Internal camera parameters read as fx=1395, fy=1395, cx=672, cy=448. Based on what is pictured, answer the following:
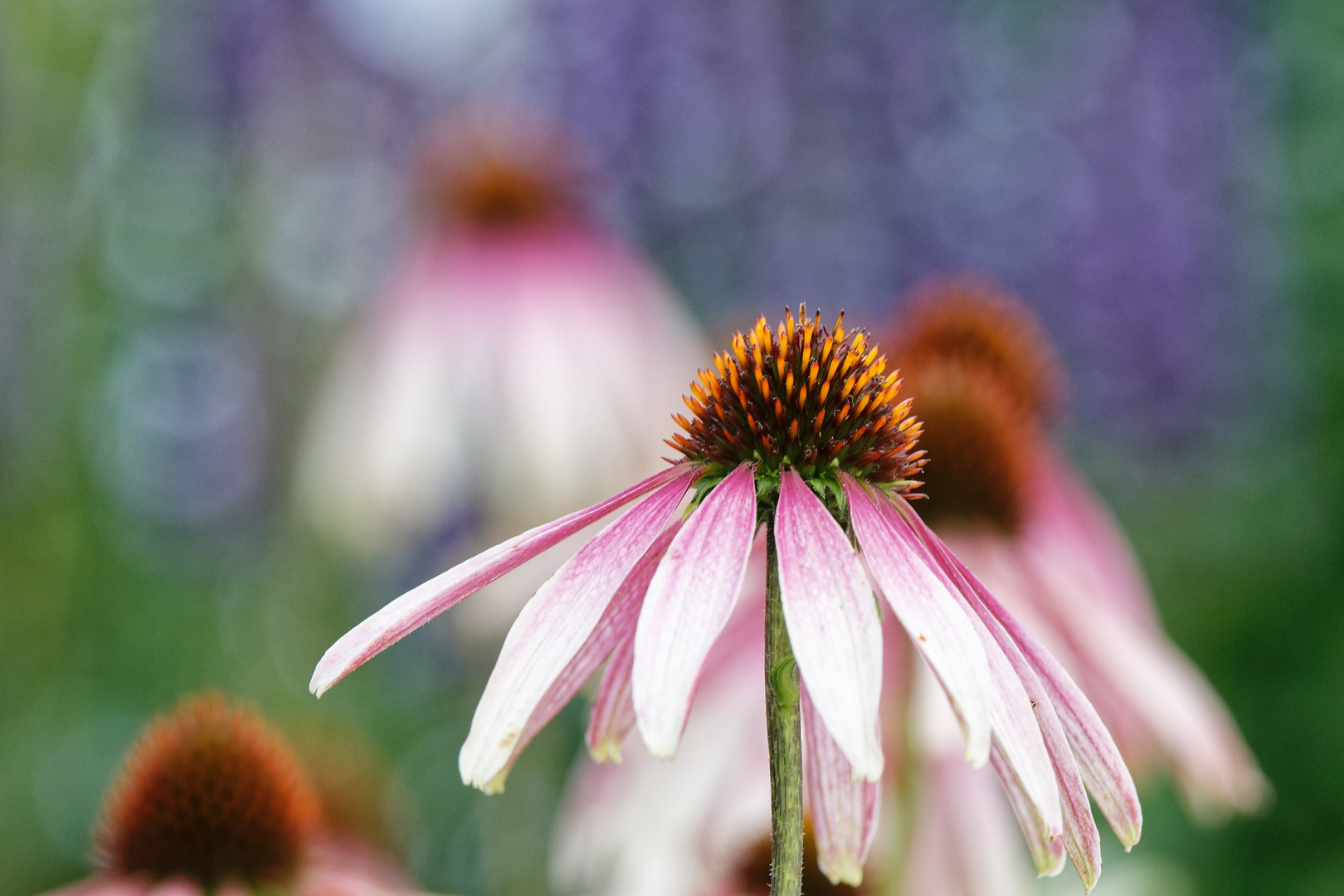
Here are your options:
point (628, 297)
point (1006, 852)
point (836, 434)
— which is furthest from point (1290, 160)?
point (836, 434)

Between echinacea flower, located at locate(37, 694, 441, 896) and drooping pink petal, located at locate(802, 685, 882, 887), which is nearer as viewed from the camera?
drooping pink petal, located at locate(802, 685, 882, 887)

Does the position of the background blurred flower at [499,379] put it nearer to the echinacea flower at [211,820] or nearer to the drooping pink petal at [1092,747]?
the echinacea flower at [211,820]

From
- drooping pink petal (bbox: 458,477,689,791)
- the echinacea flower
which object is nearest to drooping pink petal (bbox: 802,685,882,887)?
drooping pink petal (bbox: 458,477,689,791)

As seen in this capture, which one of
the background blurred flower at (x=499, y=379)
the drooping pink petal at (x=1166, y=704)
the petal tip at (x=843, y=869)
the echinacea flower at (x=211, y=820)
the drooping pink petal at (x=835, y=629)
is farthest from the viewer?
the background blurred flower at (x=499, y=379)

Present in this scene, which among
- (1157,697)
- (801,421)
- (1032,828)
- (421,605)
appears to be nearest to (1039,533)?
(1157,697)

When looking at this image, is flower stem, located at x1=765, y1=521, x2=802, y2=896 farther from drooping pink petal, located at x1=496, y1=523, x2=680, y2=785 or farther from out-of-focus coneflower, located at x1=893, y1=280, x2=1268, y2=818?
out-of-focus coneflower, located at x1=893, y1=280, x2=1268, y2=818

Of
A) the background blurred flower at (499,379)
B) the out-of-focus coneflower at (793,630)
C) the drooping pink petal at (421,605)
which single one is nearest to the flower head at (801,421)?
the out-of-focus coneflower at (793,630)

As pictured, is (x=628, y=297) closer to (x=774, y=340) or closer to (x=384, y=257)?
(x=774, y=340)
